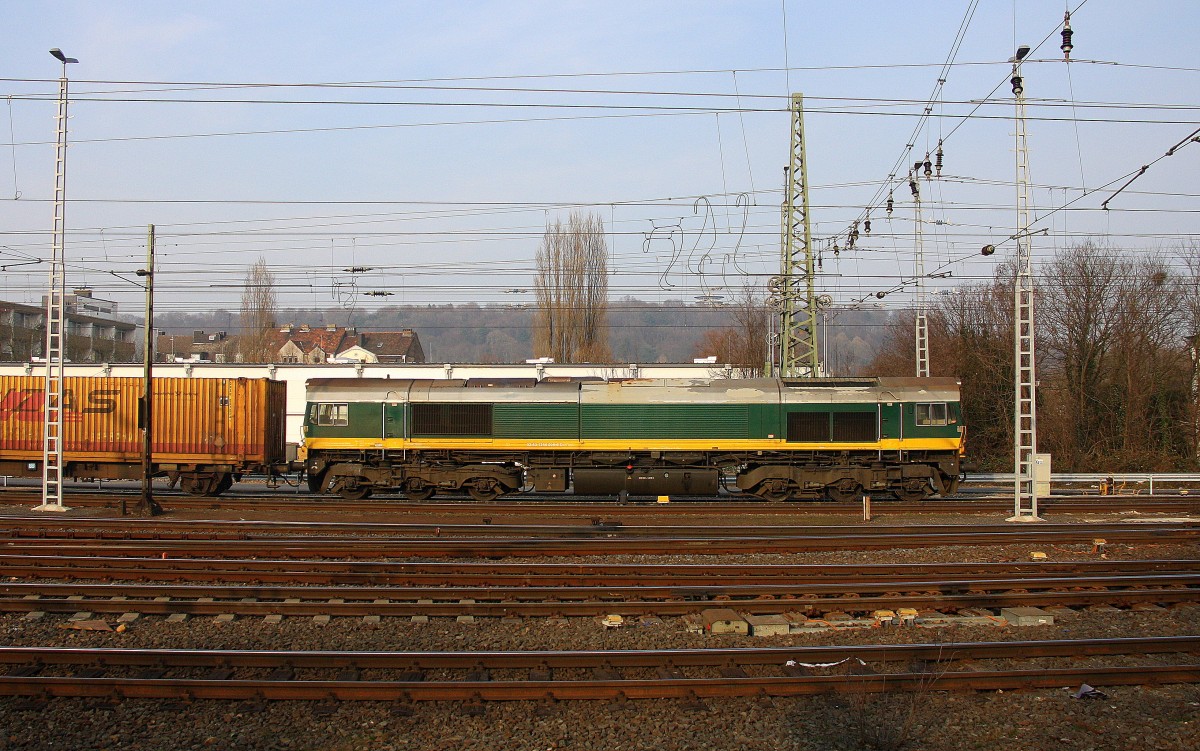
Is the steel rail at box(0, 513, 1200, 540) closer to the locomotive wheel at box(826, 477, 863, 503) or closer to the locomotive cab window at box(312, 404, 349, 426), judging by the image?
the locomotive wheel at box(826, 477, 863, 503)

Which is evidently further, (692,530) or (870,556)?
(692,530)

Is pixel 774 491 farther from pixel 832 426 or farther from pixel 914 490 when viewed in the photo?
pixel 914 490

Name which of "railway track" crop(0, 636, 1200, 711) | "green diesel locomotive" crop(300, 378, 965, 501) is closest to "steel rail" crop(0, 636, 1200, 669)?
"railway track" crop(0, 636, 1200, 711)

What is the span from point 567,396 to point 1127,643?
46.4 ft

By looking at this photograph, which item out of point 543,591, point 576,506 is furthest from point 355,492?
point 543,591

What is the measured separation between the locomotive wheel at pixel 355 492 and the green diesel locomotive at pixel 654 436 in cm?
8

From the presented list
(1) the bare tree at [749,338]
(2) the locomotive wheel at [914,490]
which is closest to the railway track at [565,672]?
(2) the locomotive wheel at [914,490]

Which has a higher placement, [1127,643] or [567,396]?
[567,396]

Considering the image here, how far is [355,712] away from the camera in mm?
7188

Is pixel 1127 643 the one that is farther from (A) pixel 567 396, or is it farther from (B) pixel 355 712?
(A) pixel 567 396

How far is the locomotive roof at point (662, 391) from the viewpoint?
20.7 meters

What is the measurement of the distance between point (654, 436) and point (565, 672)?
42.5ft

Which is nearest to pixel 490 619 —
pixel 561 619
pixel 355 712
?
pixel 561 619

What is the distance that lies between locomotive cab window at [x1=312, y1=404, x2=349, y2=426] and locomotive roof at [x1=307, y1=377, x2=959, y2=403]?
0.27 m
